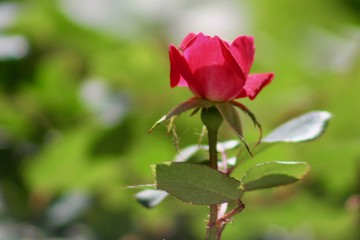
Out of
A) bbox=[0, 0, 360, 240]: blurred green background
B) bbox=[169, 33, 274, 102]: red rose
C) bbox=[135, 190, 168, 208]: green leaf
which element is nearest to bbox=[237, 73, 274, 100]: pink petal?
bbox=[169, 33, 274, 102]: red rose

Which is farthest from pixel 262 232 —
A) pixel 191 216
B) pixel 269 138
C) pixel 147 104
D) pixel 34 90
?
pixel 269 138

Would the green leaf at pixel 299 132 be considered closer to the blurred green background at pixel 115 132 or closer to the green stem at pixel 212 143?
the green stem at pixel 212 143

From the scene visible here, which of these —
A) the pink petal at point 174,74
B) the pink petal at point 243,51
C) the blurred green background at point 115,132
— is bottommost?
the blurred green background at point 115,132

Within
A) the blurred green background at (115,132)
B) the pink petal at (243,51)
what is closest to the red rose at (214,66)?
the pink petal at (243,51)

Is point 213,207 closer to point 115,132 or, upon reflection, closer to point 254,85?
point 254,85

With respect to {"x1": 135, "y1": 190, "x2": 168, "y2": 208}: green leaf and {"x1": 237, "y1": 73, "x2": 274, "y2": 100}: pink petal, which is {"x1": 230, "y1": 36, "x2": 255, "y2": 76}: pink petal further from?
{"x1": 135, "y1": 190, "x2": 168, "y2": 208}: green leaf

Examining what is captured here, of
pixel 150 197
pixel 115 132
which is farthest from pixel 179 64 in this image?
pixel 115 132

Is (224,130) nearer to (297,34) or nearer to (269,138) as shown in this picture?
(297,34)
